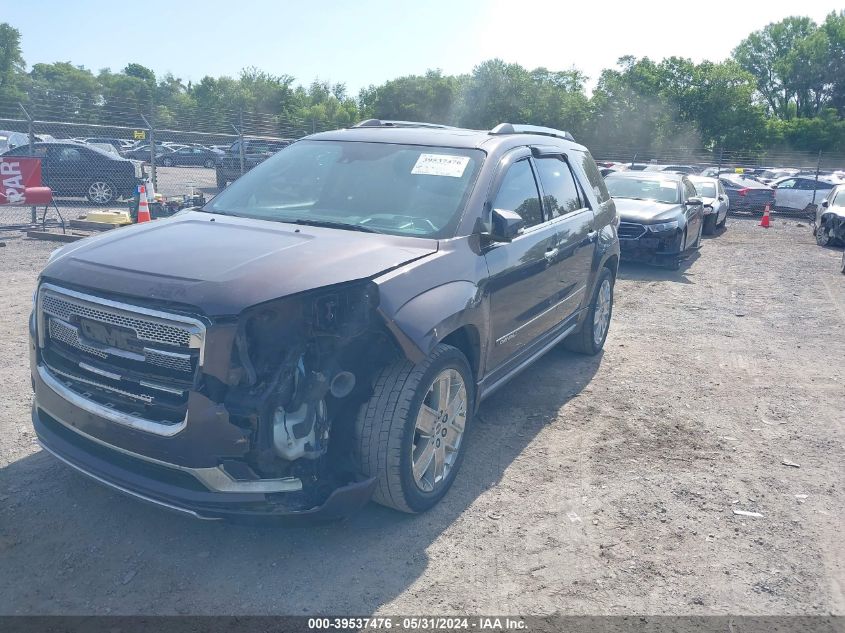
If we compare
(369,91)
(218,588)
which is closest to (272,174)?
(218,588)

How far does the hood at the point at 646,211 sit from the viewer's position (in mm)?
11875

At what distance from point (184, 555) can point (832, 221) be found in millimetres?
16572

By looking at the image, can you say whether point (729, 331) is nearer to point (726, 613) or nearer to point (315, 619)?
point (726, 613)

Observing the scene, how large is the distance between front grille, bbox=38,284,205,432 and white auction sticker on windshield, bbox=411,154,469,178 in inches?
79.1

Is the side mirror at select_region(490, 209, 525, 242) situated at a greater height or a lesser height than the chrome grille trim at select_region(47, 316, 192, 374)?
greater

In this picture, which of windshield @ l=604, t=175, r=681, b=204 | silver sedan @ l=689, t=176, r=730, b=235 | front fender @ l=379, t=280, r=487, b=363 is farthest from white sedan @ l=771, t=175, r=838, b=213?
front fender @ l=379, t=280, r=487, b=363

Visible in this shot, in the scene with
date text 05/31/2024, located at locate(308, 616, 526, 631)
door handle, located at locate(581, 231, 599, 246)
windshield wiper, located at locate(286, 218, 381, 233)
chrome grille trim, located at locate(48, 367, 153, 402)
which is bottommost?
date text 05/31/2024, located at locate(308, 616, 526, 631)

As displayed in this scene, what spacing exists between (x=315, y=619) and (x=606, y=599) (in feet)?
4.20

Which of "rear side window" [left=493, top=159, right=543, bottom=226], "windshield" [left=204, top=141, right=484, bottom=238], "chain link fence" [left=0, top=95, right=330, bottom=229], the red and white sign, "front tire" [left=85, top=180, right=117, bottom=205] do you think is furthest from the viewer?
"front tire" [left=85, top=180, right=117, bottom=205]

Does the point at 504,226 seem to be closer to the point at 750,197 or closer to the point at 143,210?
the point at 143,210

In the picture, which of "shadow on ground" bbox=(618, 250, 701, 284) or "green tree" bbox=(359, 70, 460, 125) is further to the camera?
"green tree" bbox=(359, 70, 460, 125)

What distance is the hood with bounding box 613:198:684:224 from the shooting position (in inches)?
468

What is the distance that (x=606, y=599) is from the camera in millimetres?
3197

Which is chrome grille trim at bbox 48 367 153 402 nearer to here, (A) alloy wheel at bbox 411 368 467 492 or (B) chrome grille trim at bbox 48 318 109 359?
(B) chrome grille trim at bbox 48 318 109 359
